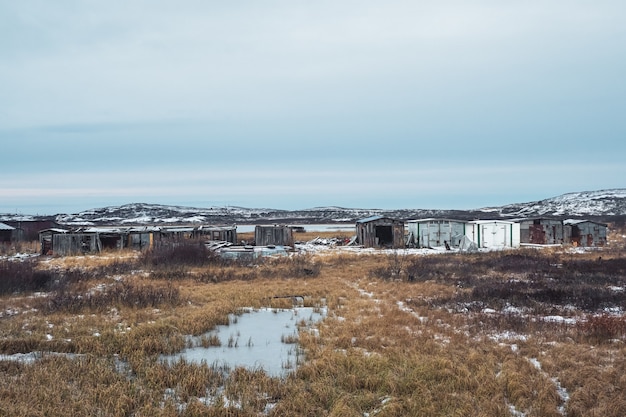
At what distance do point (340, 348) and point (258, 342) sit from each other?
74.2 inches

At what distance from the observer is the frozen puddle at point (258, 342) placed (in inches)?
338

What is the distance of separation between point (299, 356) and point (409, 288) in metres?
8.78

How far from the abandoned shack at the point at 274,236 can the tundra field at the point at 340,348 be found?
18.9 meters

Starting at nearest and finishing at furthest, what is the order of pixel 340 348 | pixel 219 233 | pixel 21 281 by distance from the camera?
pixel 340 348 → pixel 21 281 → pixel 219 233

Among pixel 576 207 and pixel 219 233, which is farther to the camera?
pixel 576 207

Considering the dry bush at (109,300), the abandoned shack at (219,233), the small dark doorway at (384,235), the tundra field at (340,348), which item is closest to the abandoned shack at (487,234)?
the small dark doorway at (384,235)

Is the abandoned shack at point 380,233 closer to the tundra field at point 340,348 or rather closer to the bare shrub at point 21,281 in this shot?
the tundra field at point 340,348

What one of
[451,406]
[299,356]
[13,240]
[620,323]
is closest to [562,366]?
[451,406]

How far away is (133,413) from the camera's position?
20.7 ft

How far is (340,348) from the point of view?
30.5 feet

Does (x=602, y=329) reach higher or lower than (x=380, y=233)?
lower

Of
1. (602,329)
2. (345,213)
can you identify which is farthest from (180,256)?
(345,213)

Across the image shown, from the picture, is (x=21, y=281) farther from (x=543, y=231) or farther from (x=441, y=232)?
(x=543, y=231)

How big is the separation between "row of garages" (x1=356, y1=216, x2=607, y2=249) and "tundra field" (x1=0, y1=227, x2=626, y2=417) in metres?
17.7
